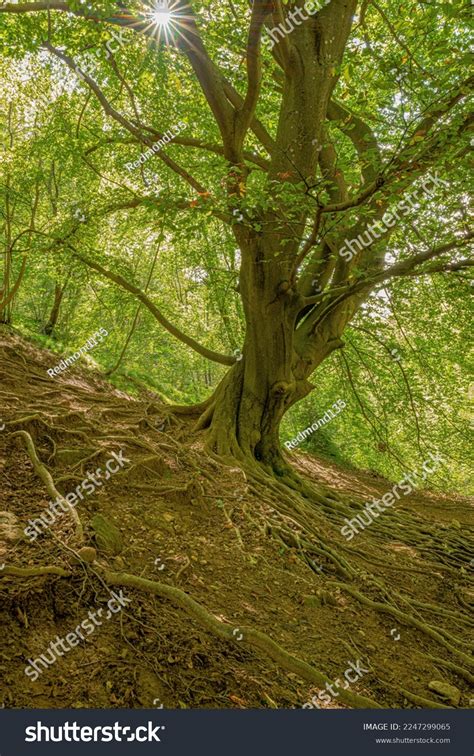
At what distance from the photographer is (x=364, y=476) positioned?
1155 centimetres

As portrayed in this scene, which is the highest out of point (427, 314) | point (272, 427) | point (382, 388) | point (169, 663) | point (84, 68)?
point (427, 314)

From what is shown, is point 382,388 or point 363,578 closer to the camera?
point 363,578

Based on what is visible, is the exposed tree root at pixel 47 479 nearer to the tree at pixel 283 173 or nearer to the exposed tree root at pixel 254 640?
the exposed tree root at pixel 254 640

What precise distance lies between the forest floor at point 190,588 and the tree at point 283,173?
143 cm

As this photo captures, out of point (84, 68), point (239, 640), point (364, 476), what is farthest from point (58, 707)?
point (364, 476)

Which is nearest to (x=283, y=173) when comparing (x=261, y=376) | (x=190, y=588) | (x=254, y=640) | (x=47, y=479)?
(x=261, y=376)

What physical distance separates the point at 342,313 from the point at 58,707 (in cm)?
670

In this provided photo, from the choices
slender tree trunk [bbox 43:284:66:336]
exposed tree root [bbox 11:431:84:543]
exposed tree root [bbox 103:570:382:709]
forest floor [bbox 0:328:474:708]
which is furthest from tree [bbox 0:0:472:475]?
slender tree trunk [bbox 43:284:66:336]

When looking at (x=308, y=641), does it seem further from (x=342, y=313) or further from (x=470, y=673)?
(x=342, y=313)

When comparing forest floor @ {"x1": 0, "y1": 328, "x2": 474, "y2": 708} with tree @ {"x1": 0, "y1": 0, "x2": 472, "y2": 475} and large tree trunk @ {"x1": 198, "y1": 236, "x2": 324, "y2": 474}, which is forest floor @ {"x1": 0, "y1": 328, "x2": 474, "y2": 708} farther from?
tree @ {"x1": 0, "y1": 0, "x2": 472, "y2": 475}

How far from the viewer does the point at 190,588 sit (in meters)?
3.20

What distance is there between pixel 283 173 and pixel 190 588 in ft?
12.1

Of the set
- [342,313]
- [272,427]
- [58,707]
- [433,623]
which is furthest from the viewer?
[342,313]

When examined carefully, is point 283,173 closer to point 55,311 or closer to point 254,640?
point 254,640
